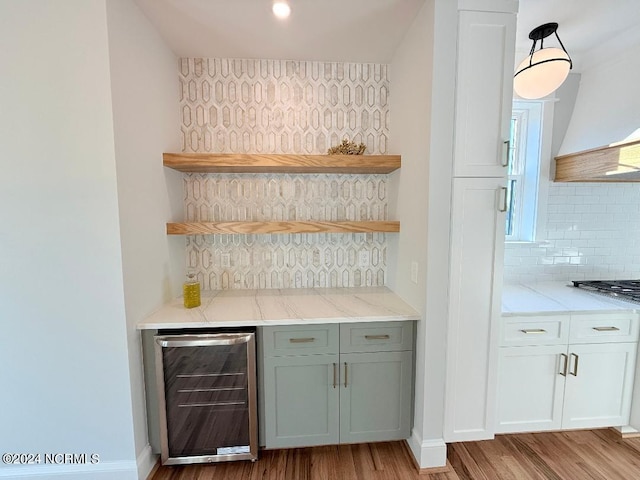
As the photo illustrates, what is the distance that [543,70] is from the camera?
1.77 meters

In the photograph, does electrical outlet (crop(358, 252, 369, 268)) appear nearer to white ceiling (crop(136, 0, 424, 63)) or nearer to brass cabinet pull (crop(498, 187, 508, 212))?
brass cabinet pull (crop(498, 187, 508, 212))

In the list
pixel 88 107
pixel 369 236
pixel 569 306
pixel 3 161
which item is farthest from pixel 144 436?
pixel 569 306

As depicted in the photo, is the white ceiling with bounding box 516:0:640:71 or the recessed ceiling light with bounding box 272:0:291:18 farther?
the white ceiling with bounding box 516:0:640:71

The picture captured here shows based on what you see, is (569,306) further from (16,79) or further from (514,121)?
(16,79)

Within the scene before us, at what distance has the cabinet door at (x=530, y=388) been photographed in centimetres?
184

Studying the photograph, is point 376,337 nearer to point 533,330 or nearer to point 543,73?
point 533,330

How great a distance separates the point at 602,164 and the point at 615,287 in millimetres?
971

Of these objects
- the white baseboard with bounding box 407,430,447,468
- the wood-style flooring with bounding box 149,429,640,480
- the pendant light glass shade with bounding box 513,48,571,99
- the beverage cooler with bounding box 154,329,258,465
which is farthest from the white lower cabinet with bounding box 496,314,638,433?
the beverage cooler with bounding box 154,329,258,465

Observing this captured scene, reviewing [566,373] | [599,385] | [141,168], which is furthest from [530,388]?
[141,168]

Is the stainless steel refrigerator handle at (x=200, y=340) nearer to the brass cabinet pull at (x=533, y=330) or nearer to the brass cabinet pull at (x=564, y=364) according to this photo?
the brass cabinet pull at (x=533, y=330)

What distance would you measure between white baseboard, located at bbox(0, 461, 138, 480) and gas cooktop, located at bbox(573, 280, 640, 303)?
3.28 m

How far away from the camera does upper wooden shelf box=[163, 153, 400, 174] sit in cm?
186

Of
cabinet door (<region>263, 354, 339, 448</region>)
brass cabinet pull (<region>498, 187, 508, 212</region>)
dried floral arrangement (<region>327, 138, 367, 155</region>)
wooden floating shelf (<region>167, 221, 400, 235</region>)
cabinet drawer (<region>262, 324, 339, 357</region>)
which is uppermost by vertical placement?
dried floral arrangement (<region>327, 138, 367, 155</region>)

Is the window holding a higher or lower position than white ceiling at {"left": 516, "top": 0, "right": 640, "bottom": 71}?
lower
